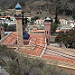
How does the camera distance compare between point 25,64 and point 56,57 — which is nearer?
point 25,64

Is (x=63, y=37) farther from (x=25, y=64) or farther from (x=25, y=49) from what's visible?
(x=25, y=64)

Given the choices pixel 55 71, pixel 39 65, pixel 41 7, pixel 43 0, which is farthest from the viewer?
pixel 43 0

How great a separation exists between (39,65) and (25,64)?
132cm

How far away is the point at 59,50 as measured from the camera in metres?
14.0

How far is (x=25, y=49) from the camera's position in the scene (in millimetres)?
13180

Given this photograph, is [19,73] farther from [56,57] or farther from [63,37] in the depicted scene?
[63,37]

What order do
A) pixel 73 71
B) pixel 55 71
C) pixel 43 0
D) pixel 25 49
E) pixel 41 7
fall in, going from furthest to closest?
1. pixel 43 0
2. pixel 41 7
3. pixel 25 49
4. pixel 73 71
5. pixel 55 71

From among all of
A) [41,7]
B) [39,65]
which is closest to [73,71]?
[39,65]

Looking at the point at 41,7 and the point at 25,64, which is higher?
the point at 41,7

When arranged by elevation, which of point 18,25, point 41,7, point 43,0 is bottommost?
point 18,25

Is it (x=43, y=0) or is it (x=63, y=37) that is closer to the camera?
(x=63, y=37)

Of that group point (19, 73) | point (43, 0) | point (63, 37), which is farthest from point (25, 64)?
point (43, 0)

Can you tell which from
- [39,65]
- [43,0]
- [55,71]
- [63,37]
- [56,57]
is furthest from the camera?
[43,0]

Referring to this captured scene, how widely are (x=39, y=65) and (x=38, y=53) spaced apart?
2.92m
